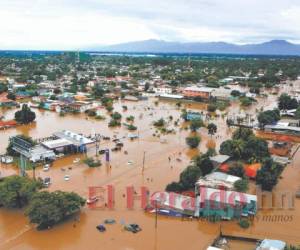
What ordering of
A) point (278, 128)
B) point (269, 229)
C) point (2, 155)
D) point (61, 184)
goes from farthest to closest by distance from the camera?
point (278, 128), point (2, 155), point (61, 184), point (269, 229)

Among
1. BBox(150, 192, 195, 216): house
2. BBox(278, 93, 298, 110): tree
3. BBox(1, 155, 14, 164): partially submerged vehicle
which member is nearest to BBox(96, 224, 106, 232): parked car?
BBox(150, 192, 195, 216): house

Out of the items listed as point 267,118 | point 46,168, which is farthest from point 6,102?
point 267,118

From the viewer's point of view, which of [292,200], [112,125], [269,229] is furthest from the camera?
[112,125]

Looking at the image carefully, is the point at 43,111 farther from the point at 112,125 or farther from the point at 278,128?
the point at 278,128

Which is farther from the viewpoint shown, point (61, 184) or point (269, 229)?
point (61, 184)

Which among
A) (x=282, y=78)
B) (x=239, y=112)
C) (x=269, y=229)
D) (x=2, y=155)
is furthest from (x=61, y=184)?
(x=282, y=78)

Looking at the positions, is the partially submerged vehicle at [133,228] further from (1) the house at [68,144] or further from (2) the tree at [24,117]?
(2) the tree at [24,117]

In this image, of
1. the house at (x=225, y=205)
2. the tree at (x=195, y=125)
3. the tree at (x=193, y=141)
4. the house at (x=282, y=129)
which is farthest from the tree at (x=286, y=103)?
the house at (x=225, y=205)

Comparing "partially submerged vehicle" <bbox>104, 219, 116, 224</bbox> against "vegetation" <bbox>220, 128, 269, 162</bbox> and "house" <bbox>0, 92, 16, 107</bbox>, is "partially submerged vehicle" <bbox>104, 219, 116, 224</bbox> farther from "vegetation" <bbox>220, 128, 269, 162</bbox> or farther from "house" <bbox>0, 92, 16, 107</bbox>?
"house" <bbox>0, 92, 16, 107</bbox>
